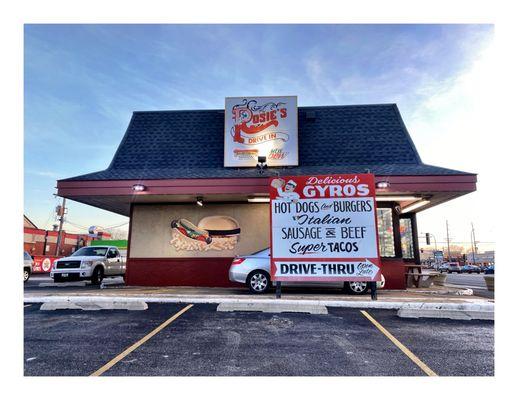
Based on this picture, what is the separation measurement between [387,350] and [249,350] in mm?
2044

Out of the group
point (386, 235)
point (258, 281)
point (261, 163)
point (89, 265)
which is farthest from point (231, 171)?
point (89, 265)

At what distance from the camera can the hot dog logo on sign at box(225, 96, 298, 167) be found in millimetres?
11930

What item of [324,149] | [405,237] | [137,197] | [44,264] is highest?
[324,149]

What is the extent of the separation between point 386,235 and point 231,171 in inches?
250

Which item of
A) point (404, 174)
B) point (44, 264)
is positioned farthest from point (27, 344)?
point (44, 264)

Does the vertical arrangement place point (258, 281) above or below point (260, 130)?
below

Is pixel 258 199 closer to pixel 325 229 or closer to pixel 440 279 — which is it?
pixel 325 229

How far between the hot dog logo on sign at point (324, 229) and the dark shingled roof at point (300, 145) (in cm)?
260

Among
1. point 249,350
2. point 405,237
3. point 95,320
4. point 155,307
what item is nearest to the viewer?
point 249,350

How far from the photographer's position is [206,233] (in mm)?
11945

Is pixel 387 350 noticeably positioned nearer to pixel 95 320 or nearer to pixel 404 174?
pixel 95 320

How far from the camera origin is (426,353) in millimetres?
4367

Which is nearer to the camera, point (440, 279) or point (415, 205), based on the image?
point (415, 205)
